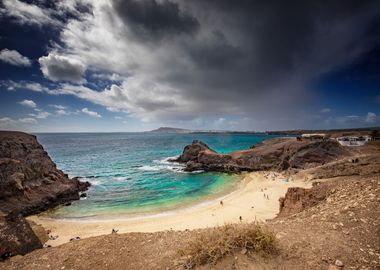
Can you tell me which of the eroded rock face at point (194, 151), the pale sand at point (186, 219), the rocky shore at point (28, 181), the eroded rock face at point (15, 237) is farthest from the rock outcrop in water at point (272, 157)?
the eroded rock face at point (15, 237)

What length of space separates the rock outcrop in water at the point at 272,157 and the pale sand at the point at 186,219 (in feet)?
41.9

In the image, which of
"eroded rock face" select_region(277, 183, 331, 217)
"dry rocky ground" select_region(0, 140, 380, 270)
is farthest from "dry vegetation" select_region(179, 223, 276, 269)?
"eroded rock face" select_region(277, 183, 331, 217)

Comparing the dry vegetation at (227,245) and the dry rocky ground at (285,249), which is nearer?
the dry rocky ground at (285,249)

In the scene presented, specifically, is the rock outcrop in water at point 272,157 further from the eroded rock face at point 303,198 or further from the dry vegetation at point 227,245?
the dry vegetation at point 227,245

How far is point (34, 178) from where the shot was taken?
24000 millimetres

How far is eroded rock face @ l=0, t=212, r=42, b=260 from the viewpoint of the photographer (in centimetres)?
870

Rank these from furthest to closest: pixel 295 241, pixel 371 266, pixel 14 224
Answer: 1. pixel 14 224
2. pixel 295 241
3. pixel 371 266

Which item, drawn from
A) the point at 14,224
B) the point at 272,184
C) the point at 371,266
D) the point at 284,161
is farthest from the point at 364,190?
the point at 284,161

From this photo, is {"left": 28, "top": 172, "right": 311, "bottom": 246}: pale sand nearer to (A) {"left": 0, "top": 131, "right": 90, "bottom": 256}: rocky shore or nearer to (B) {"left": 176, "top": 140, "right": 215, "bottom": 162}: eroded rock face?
(A) {"left": 0, "top": 131, "right": 90, "bottom": 256}: rocky shore

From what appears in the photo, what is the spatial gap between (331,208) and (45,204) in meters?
28.5

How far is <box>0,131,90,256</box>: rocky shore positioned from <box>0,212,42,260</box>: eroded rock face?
5902 millimetres

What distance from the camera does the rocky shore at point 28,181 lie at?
2005cm

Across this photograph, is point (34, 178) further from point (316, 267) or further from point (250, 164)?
point (250, 164)

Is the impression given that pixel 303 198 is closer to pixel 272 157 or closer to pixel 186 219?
pixel 186 219
